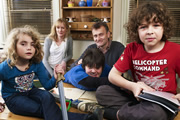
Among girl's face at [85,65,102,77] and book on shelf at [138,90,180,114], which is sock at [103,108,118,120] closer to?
book on shelf at [138,90,180,114]

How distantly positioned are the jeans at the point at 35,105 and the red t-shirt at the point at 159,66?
1.98ft

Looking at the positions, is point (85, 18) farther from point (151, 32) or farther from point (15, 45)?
point (151, 32)

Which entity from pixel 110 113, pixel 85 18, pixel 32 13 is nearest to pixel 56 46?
pixel 85 18

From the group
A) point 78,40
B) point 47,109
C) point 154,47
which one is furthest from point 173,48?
point 78,40

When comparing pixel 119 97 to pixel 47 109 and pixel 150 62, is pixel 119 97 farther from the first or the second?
pixel 47 109

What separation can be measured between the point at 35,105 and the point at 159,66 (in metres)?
0.84

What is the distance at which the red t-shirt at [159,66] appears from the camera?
41.2 inches

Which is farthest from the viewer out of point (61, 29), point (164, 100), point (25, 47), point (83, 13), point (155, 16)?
point (83, 13)

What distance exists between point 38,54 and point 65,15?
190 cm

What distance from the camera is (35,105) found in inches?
46.0

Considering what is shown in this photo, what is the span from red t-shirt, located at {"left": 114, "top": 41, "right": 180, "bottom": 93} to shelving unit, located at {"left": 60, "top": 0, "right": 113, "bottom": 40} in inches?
67.0

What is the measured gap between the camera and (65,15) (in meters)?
3.00

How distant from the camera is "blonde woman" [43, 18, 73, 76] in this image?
2.59m

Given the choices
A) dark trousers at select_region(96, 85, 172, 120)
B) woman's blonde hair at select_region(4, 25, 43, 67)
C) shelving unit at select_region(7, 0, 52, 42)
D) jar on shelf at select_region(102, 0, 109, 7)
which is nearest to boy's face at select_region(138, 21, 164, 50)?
dark trousers at select_region(96, 85, 172, 120)
